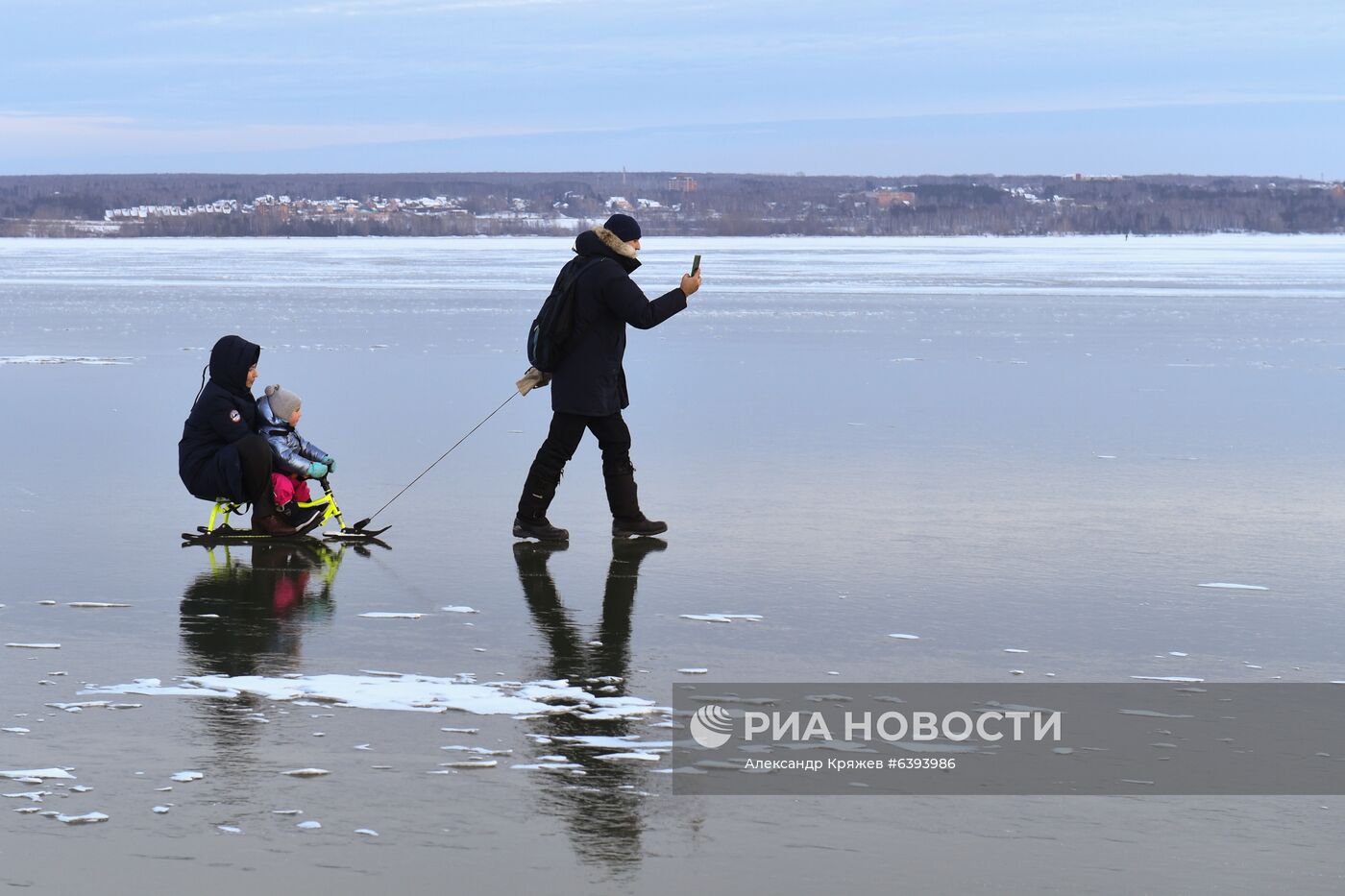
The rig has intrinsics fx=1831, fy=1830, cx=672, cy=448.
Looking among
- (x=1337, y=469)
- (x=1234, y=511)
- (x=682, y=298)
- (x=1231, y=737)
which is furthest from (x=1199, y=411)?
(x=1231, y=737)

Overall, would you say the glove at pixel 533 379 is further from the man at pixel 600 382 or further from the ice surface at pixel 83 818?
the ice surface at pixel 83 818

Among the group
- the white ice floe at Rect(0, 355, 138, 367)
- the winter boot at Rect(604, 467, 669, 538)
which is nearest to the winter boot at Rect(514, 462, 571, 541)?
the winter boot at Rect(604, 467, 669, 538)

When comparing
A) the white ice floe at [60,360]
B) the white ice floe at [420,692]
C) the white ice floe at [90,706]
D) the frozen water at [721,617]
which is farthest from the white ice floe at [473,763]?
the white ice floe at [60,360]

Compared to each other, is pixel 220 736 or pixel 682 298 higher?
pixel 682 298

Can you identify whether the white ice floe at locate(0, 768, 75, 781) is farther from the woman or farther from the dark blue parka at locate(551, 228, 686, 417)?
the dark blue parka at locate(551, 228, 686, 417)

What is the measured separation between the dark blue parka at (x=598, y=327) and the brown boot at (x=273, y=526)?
1.25m

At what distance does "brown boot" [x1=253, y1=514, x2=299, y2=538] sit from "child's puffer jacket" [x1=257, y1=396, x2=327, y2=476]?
0.69 feet

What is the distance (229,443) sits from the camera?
7.68 m

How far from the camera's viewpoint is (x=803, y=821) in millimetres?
4004

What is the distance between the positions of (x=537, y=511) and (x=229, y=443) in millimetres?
1324

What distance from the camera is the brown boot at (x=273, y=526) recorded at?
774 centimetres

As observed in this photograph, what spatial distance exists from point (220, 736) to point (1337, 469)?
285 inches

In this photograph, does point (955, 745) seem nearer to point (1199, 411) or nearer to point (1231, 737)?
point (1231, 737)

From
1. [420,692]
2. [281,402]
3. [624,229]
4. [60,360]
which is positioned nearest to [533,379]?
[624,229]
